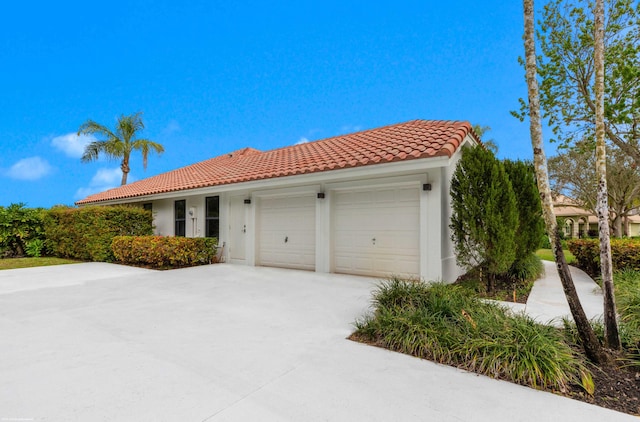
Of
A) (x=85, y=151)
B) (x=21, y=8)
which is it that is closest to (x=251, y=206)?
(x=21, y=8)

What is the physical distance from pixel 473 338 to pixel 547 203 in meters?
1.78

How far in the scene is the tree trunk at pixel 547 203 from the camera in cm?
333

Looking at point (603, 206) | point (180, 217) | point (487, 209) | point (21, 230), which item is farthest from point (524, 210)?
point (21, 230)

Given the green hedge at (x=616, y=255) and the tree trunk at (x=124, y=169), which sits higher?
the tree trunk at (x=124, y=169)

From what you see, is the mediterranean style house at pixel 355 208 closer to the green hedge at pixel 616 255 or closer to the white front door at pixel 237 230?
the white front door at pixel 237 230

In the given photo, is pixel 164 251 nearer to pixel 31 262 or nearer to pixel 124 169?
pixel 31 262

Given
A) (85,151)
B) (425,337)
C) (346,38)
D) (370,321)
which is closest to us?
(425,337)

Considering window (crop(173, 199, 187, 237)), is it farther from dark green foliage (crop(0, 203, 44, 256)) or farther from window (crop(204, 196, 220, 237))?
dark green foliage (crop(0, 203, 44, 256))

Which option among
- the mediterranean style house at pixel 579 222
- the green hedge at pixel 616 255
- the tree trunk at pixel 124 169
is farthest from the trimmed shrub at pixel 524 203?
the mediterranean style house at pixel 579 222

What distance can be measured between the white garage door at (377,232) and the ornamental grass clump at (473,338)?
3.33 metres

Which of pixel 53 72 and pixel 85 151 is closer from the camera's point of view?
pixel 53 72

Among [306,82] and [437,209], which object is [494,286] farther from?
[306,82]

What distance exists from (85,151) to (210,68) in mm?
13781

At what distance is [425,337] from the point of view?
3682 mm
